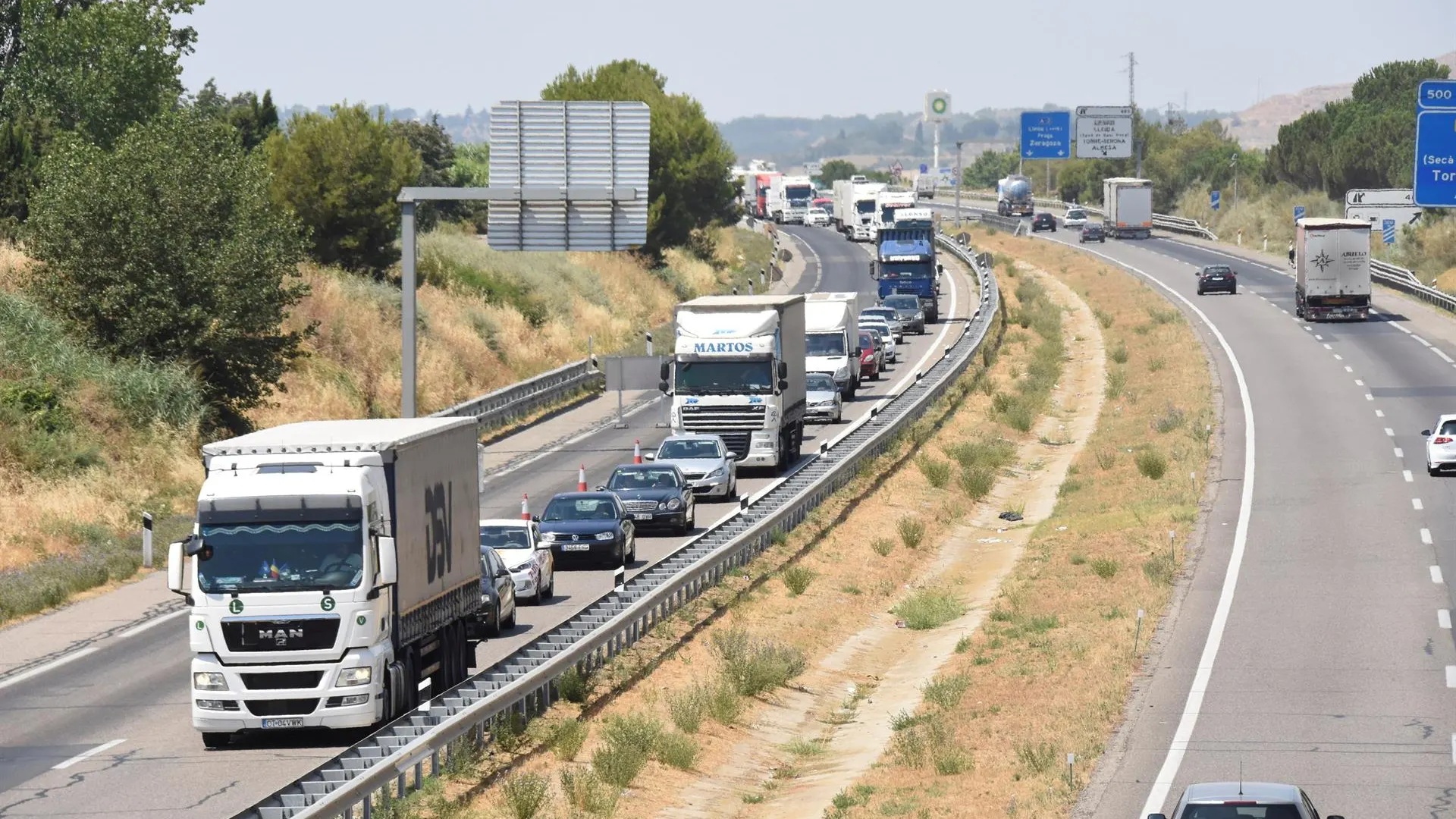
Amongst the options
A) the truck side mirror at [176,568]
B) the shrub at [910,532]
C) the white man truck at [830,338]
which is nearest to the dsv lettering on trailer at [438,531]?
the truck side mirror at [176,568]

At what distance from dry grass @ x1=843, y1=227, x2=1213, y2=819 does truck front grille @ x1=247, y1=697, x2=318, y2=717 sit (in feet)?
18.6

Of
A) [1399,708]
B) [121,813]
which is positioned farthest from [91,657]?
[1399,708]

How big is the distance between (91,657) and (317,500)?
906cm

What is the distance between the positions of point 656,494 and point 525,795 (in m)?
19.1

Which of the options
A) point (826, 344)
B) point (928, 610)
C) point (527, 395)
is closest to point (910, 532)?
point (928, 610)

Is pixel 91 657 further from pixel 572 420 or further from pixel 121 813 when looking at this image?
pixel 572 420

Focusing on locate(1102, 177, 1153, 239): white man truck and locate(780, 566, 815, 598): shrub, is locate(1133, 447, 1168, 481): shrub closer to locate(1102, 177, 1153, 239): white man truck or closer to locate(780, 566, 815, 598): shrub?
locate(780, 566, 815, 598): shrub

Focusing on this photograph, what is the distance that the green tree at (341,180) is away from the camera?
64.5m

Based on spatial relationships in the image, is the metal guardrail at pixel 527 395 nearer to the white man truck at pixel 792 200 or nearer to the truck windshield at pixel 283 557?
the truck windshield at pixel 283 557

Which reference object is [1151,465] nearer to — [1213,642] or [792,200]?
[1213,642]

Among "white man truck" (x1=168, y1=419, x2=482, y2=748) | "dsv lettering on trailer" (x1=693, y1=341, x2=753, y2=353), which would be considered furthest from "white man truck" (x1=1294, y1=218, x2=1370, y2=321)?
"white man truck" (x1=168, y1=419, x2=482, y2=748)

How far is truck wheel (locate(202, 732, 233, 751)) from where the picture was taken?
21.0m

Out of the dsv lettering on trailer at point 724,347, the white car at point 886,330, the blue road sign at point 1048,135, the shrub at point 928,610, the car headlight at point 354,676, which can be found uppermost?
the blue road sign at point 1048,135

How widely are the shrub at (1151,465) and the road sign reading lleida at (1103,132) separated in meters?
77.9
